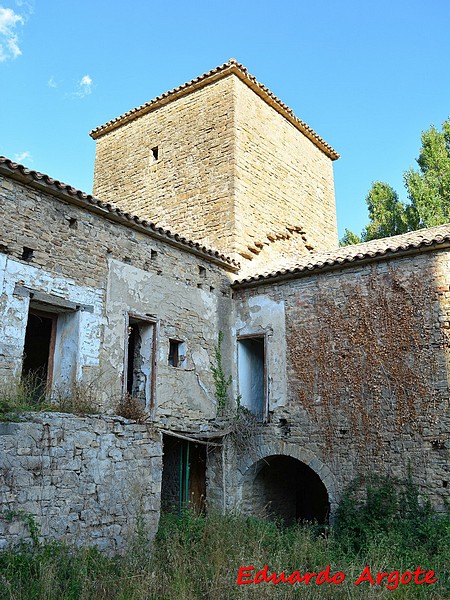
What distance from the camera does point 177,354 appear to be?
33.0ft

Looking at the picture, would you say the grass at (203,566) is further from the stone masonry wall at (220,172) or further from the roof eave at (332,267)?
the stone masonry wall at (220,172)

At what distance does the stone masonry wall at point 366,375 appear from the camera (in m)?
8.56

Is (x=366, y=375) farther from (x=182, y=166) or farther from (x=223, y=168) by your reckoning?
(x=182, y=166)

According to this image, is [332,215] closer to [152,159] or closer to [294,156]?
[294,156]

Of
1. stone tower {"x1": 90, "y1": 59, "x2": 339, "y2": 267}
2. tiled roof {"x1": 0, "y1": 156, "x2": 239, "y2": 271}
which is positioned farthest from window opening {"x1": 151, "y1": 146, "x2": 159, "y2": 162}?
tiled roof {"x1": 0, "y1": 156, "x2": 239, "y2": 271}

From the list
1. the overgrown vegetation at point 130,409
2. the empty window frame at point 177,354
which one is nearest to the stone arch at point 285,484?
the empty window frame at point 177,354

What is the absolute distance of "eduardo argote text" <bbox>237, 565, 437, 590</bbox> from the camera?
5340mm

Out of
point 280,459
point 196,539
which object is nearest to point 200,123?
point 280,459

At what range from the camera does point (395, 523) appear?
822 cm

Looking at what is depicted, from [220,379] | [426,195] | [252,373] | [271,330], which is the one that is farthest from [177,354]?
[426,195]

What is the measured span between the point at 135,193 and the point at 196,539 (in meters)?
10.3

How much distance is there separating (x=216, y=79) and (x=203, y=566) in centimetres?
1208

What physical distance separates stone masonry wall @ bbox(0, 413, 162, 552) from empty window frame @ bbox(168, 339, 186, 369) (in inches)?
81.6

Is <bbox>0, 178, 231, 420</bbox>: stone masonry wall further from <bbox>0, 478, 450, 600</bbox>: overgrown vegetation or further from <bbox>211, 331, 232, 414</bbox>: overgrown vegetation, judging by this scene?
<bbox>0, 478, 450, 600</bbox>: overgrown vegetation
